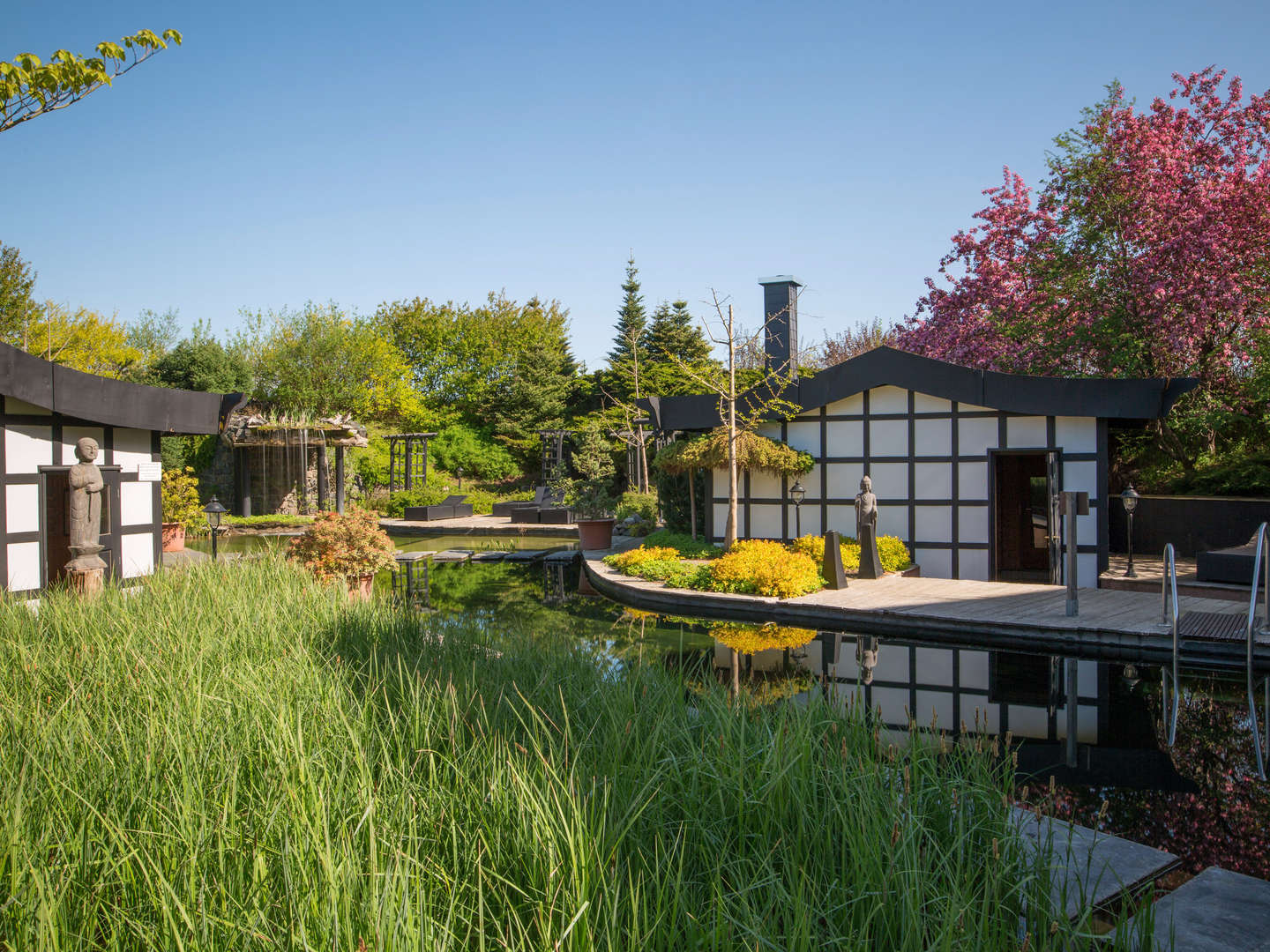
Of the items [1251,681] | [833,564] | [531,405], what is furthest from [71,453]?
[531,405]

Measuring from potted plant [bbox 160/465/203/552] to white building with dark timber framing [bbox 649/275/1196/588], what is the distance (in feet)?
32.3

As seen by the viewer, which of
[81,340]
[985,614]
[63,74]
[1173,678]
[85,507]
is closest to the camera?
[63,74]

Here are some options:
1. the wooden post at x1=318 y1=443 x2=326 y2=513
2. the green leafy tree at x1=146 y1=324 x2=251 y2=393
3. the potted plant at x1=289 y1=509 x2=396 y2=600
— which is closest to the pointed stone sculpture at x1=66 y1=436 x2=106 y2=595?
the potted plant at x1=289 y1=509 x2=396 y2=600

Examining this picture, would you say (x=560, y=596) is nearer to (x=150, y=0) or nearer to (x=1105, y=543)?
(x=1105, y=543)

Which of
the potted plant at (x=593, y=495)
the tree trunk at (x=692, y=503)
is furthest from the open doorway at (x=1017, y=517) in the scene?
the potted plant at (x=593, y=495)

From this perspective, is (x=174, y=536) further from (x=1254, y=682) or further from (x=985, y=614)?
(x=1254, y=682)

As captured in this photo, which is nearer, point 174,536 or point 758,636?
point 758,636

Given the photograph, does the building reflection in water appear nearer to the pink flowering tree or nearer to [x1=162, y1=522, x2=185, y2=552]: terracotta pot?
the pink flowering tree

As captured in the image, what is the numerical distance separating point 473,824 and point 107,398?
9.67 m

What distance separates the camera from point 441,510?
25672 mm

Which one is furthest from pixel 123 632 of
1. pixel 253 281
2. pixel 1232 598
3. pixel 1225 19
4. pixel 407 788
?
pixel 253 281

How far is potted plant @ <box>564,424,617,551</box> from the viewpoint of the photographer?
690 inches

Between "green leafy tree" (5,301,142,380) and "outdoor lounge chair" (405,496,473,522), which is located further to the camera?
"green leafy tree" (5,301,142,380)

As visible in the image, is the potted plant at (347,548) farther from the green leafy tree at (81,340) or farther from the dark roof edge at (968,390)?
the green leafy tree at (81,340)
